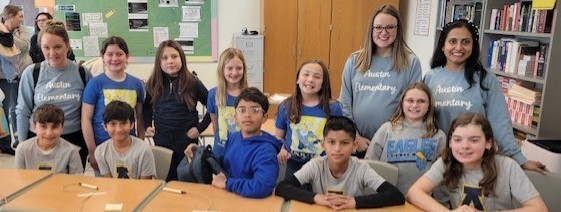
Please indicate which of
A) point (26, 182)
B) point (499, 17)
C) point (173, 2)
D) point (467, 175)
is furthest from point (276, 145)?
point (173, 2)

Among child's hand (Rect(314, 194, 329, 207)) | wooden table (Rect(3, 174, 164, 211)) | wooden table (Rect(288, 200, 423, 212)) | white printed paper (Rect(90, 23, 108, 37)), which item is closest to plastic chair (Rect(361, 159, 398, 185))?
wooden table (Rect(288, 200, 423, 212))

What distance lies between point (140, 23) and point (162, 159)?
362cm

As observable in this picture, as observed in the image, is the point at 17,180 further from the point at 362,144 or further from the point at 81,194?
the point at 362,144

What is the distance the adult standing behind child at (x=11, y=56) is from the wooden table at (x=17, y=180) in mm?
2528

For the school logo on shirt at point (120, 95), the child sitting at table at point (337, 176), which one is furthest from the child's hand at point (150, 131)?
the child sitting at table at point (337, 176)

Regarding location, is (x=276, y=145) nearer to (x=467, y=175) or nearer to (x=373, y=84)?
(x=373, y=84)

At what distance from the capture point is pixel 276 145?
2092mm

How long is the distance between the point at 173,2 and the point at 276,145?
3936mm

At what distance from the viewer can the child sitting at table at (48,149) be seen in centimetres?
231

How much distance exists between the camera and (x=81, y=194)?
6.17ft

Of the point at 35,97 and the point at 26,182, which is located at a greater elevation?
the point at 35,97

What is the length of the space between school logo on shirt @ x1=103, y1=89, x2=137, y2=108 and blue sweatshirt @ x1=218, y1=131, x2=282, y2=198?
0.83 m

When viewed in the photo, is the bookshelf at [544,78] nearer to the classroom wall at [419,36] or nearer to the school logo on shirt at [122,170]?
the classroom wall at [419,36]

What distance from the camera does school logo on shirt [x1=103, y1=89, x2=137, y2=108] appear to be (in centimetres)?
256
